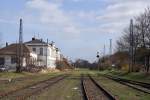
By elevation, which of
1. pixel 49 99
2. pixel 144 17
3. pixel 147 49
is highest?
pixel 144 17

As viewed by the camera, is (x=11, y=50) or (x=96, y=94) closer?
(x=96, y=94)

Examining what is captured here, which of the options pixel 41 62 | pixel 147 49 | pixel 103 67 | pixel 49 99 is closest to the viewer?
pixel 49 99

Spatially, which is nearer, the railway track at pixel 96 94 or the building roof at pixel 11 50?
the railway track at pixel 96 94

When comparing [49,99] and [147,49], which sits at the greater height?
[147,49]

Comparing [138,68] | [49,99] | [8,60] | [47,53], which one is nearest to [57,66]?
[47,53]

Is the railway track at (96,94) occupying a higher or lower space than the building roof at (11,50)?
lower

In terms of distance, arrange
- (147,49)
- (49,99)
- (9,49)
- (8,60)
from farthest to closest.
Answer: (9,49)
(8,60)
(147,49)
(49,99)

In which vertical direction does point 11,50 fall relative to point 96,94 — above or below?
above

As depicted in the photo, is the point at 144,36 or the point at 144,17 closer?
the point at 144,36

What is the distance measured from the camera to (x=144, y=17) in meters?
83.6

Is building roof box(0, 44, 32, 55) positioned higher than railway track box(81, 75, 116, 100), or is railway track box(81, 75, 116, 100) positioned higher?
building roof box(0, 44, 32, 55)

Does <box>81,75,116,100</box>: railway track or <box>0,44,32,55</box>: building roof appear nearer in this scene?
<box>81,75,116,100</box>: railway track

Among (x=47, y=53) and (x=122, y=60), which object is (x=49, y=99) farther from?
(x=47, y=53)

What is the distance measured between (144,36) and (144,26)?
136 inches
